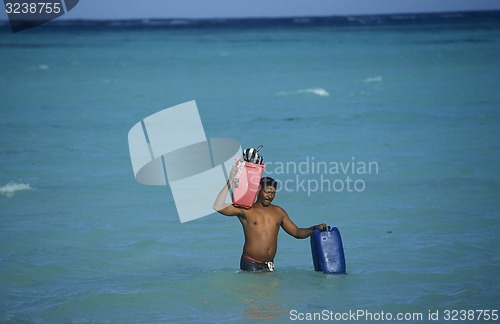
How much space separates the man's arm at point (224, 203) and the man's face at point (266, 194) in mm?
220

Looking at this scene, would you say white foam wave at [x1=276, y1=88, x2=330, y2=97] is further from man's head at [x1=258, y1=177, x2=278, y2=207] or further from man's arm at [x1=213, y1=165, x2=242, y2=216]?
man's arm at [x1=213, y1=165, x2=242, y2=216]

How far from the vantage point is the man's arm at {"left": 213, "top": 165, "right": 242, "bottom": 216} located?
6.75 metres

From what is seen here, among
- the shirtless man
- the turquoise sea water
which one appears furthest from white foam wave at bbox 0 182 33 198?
the shirtless man

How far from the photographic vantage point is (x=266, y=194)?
278 inches

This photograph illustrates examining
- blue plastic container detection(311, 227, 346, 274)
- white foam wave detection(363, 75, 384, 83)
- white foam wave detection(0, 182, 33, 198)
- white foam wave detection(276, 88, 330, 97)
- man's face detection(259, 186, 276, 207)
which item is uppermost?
man's face detection(259, 186, 276, 207)

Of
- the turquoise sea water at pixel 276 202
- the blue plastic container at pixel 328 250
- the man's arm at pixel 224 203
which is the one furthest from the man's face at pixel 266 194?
Result: the turquoise sea water at pixel 276 202

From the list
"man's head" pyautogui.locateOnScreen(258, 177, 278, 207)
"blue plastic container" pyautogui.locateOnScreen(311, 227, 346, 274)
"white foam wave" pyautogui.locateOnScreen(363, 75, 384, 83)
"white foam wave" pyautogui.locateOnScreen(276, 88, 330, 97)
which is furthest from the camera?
"white foam wave" pyautogui.locateOnScreen(363, 75, 384, 83)

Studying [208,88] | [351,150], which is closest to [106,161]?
[351,150]

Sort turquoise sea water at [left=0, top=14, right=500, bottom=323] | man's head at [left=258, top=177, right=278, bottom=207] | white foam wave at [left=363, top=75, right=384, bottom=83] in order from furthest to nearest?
white foam wave at [left=363, top=75, right=384, bottom=83] → turquoise sea water at [left=0, top=14, right=500, bottom=323] → man's head at [left=258, top=177, right=278, bottom=207]

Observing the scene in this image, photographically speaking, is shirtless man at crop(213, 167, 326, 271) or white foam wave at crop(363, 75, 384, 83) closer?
shirtless man at crop(213, 167, 326, 271)

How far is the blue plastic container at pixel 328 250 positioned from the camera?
714cm

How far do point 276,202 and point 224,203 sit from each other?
168 inches

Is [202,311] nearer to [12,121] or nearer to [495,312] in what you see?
[495,312]

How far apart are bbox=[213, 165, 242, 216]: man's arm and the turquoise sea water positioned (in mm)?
746
